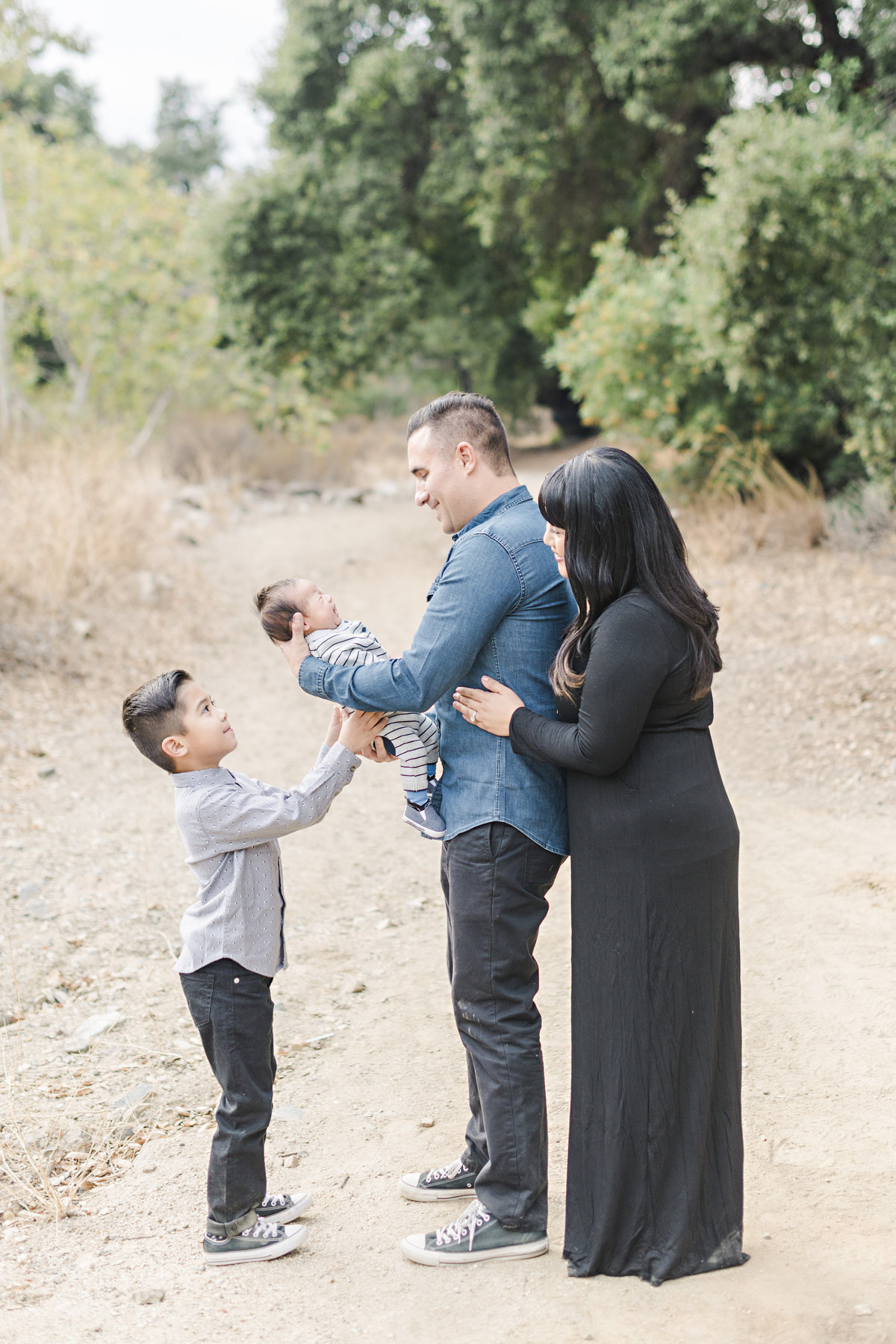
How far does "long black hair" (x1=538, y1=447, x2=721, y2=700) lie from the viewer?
7.56ft

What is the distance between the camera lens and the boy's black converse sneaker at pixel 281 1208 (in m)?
2.83

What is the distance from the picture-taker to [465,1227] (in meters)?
2.62

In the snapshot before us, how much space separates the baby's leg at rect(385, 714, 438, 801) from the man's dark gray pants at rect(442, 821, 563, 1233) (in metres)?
0.16

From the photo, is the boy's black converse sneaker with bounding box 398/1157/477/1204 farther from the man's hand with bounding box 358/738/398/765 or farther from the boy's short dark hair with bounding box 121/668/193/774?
the boy's short dark hair with bounding box 121/668/193/774

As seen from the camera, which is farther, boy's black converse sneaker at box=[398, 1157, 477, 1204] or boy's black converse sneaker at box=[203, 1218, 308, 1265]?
boy's black converse sneaker at box=[398, 1157, 477, 1204]

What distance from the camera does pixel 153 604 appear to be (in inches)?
408

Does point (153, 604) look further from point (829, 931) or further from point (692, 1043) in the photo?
point (692, 1043)

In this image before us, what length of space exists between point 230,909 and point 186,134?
51.9m

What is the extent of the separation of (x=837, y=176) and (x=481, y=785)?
791 cm

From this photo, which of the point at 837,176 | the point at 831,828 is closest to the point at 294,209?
the point at 837,176

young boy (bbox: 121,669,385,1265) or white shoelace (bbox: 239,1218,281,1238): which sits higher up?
young boy (bbox: 121,669,385,1265)

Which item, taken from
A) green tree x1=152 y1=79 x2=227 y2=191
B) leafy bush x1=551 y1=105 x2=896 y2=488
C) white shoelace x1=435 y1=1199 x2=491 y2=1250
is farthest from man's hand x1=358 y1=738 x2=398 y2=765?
green tree x1=152 y1=79 x2=227 y2=191

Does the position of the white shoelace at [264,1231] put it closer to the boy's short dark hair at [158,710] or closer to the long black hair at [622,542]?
the boy's short dark hair at [158,710]

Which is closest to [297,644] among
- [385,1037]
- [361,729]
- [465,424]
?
[361,729]
